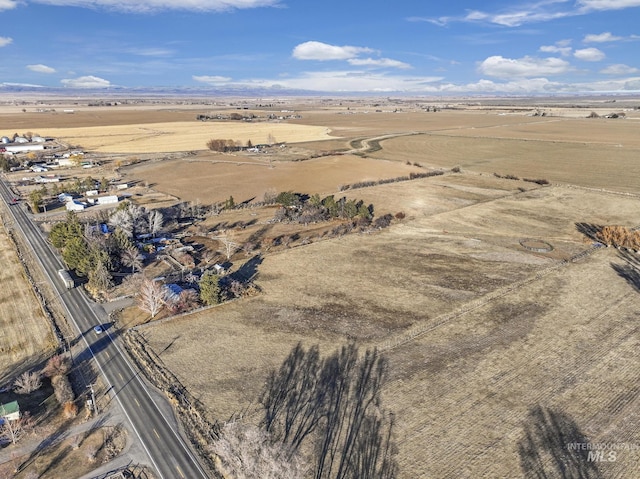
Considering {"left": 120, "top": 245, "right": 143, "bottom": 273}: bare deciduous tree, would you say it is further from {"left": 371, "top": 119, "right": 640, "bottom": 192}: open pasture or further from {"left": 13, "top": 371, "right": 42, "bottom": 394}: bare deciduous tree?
{"left": 371, "top": 119, "right": 640, "bottom": 192}: open pasture

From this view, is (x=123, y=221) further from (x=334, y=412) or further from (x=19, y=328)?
(x=334, y=412)

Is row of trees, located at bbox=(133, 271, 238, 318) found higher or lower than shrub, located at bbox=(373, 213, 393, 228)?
lower

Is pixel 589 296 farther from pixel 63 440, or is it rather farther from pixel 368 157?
pixel 368 157

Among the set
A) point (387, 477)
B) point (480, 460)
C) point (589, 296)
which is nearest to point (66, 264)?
point (387, 477)

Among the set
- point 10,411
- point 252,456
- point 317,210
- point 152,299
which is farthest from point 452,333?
point 317,210

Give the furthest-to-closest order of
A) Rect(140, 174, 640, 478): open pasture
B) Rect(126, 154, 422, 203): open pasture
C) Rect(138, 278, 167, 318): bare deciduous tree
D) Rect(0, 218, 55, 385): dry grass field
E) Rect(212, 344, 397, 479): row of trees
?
Rect(126, 154, 422, 203): open pasture
Rect(138, 278, 167, 318): bare deciduous tree
Rect(0, 218, 55, 385): dry grass field
Rect(140, 174, 640, 478): open pasture
Rect(212, 344, 397, 479): row of trees
